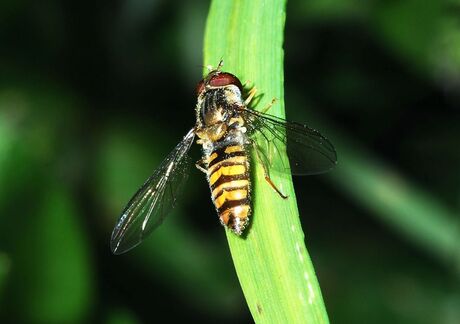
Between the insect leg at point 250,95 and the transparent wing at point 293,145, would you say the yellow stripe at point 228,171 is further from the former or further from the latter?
the insect leg at point 250,95

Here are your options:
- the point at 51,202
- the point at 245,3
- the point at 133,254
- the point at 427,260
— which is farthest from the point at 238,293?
the point at 245,3

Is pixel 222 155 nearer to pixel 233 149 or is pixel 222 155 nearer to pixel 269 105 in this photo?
pixel 233 149

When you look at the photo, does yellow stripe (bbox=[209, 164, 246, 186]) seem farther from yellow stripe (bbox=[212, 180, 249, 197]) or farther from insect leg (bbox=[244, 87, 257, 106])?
insect leg (bbox=[244, 87, 257, 106])

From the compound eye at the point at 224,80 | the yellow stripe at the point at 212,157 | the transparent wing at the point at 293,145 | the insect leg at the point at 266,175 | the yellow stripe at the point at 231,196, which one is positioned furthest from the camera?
the yellow stripe at the point at 212,157

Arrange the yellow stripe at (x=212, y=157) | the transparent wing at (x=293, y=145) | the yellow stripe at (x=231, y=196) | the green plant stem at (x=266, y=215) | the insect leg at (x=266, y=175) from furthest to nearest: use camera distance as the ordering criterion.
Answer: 1. the yellow stripe at (x=212, y=157)
2. the transparent wing at (x=293, y=145)
3. the yellow stripe at (x=231, y=196)
4. the insect leg at (x=266, y=175)
5. the green plant stem at (x=266, y=215)

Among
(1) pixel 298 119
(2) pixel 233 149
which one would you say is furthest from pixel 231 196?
(1) pixel 298 119

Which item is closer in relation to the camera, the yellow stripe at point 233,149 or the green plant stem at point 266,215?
the green plant stem at point 266,215

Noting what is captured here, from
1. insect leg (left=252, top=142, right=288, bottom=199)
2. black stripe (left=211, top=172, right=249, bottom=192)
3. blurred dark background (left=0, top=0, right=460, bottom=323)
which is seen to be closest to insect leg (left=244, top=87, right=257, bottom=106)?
insect leg (left=252, top=142, right=288, bottom=199)

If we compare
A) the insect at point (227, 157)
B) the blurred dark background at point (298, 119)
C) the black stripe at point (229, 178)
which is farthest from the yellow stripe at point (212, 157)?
the blurred dark background at point (298, 119)

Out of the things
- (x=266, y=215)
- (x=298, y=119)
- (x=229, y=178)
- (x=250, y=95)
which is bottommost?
(x=266, y=215)
